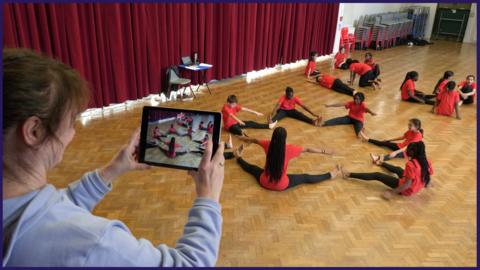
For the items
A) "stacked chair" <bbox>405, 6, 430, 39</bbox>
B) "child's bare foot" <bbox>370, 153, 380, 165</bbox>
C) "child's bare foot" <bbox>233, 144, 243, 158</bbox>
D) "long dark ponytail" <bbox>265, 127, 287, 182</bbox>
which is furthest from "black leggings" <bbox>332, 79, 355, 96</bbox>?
"stacked chair" <bbox>405, 6, 430, 39</bbox>

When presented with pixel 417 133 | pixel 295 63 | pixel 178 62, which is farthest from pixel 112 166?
pixel 295 63

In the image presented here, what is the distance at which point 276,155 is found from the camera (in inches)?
157

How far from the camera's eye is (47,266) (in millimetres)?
797

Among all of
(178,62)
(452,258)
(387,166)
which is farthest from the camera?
(178,62)

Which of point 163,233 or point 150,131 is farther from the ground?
point 150,131

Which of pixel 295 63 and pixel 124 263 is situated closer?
pixel 124 263

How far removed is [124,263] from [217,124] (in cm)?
80

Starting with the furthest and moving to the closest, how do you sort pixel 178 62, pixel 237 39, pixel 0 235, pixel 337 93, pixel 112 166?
pixel 237 39 < pixel 337 93 < pixel 178 62 < pixel 112 166 < pixel 0 235

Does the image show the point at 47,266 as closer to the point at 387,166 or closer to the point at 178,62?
the point at 387,166

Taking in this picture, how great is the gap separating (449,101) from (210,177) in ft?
22.7

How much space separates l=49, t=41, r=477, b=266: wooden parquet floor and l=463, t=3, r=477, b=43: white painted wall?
11.8m

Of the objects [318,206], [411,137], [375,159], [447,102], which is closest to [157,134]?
[318,206]

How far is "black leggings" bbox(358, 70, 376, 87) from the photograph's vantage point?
858 centimetres

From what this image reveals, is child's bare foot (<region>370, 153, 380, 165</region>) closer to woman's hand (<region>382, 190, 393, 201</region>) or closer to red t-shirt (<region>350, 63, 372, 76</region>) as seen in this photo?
woman's hand (<region>382, 190, 393, 201</region>)
